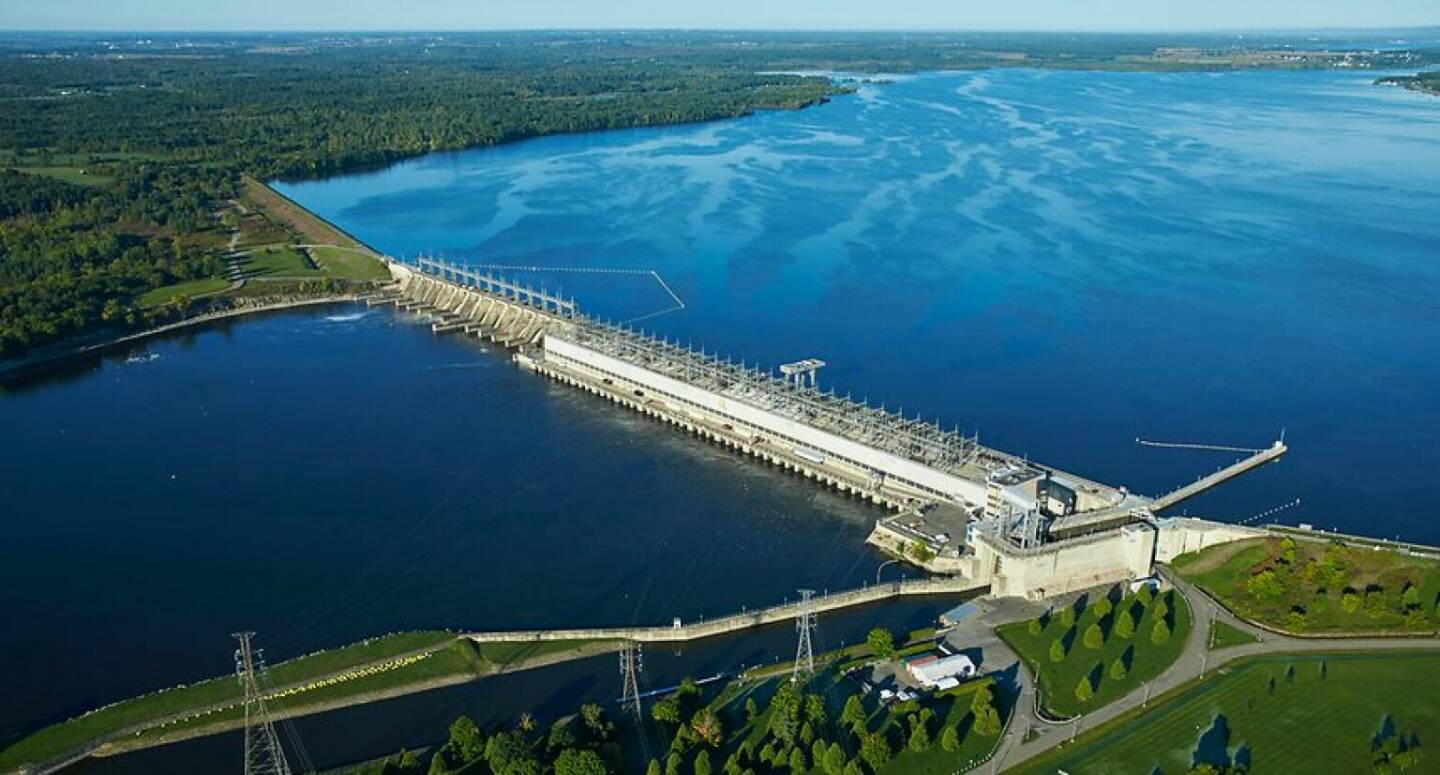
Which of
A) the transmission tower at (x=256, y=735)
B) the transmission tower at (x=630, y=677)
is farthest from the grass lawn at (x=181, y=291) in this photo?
the transmission tower at (x=630, y=677)

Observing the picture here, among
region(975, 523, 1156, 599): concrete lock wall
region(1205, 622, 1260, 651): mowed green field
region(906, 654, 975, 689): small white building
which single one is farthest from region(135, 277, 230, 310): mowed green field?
region(1205, 622, 1260, 651): mowed green field

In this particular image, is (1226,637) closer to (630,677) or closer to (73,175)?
(630,677)

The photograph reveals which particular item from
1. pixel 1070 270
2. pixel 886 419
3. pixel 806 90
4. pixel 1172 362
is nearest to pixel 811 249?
pixel 1070 270

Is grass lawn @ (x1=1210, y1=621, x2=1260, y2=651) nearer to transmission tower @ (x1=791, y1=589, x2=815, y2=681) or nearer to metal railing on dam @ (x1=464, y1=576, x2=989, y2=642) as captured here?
metal railing on dam @ (x1=464, y1=576, x2=989, y2=642)

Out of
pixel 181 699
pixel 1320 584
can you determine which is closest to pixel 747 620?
pixel 181 699

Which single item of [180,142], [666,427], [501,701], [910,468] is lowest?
[501,701]
